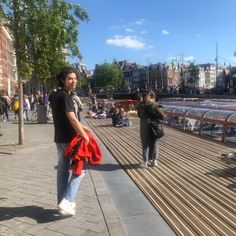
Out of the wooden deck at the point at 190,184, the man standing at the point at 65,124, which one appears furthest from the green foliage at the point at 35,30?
the man standing at the point at 65,124

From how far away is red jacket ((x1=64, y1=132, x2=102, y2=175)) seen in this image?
17.9 feet

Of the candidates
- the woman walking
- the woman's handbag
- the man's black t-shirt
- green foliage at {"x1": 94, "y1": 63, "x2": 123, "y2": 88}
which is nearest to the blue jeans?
the man's black t-shirt

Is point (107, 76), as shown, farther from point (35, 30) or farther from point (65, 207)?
point (65, 207)

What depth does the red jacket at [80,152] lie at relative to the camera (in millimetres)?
5457

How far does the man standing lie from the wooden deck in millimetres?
1182

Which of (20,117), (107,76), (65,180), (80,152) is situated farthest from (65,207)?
(107,76)

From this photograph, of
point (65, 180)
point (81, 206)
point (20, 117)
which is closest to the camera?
point (65, 180)

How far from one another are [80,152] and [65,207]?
0.68 metres

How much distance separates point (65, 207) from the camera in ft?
18.2

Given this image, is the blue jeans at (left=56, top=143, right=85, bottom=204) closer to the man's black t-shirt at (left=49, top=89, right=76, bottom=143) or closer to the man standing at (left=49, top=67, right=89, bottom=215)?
the man standing at (left=49, top=67, right=89, bottom=215)

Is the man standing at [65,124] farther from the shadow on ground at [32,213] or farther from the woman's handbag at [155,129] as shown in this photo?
the woman's handbag at [155,129]

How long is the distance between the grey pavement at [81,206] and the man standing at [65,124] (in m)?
0.23

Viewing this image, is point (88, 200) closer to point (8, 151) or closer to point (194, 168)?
point (194, 168)

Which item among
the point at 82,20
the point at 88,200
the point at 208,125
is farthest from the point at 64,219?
the point at 82,20
